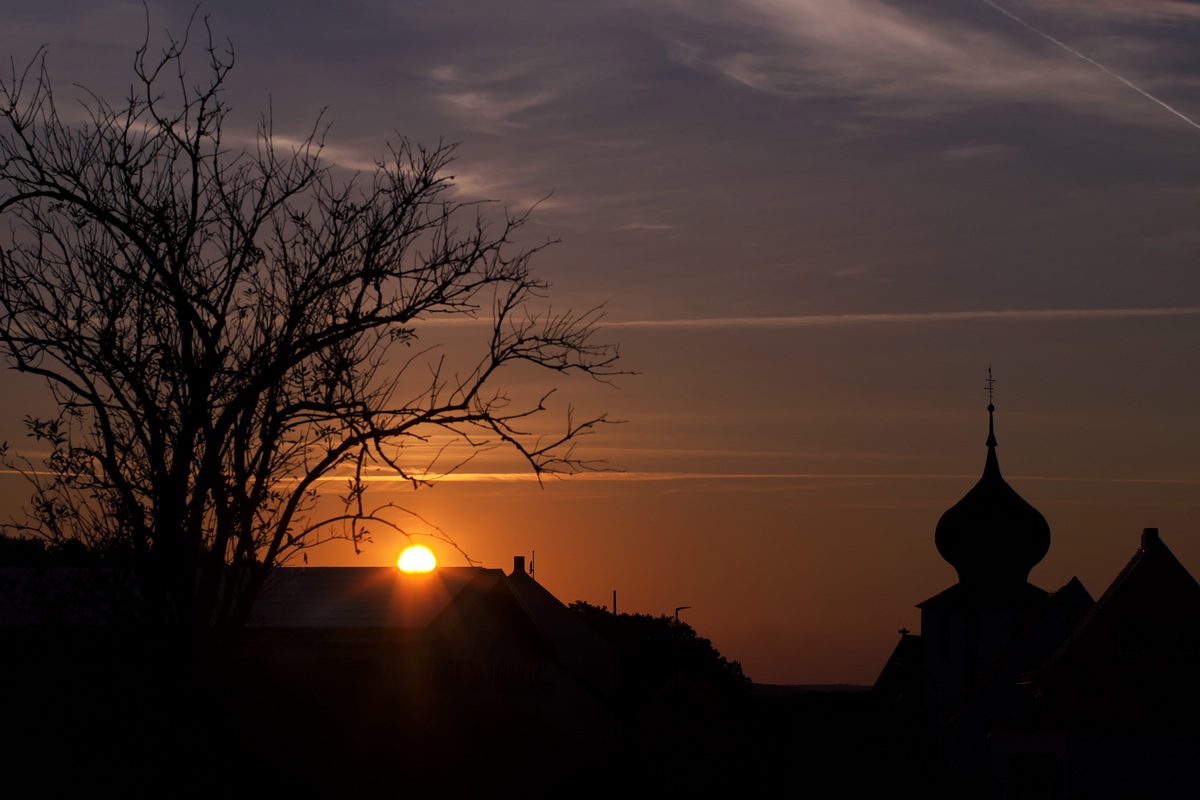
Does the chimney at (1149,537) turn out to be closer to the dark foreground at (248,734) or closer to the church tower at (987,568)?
the dark foreground at (248,734)

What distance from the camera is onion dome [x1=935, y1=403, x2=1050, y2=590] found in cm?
8450

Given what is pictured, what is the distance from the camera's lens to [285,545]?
558 inches

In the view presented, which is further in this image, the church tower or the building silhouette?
the church tower

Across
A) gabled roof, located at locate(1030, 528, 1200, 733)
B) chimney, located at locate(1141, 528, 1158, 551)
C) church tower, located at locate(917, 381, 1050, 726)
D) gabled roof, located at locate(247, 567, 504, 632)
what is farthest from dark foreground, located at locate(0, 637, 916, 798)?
church tower, located at locate(917, 381, 1050, 726)

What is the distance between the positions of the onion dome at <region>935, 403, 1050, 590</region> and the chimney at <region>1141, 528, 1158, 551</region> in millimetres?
31826

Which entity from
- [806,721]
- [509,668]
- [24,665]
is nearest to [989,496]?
[806,721]

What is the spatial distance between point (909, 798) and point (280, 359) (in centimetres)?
5683

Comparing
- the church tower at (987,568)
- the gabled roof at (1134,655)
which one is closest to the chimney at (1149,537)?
the gabled roof at (1134,655)

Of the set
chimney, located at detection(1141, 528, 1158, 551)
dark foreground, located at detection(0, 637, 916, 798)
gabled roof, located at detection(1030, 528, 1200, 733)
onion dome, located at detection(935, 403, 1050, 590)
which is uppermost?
onion dome, located at detection(935, 403, 1050, 590)

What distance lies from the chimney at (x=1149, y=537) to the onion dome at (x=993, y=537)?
3183 cm

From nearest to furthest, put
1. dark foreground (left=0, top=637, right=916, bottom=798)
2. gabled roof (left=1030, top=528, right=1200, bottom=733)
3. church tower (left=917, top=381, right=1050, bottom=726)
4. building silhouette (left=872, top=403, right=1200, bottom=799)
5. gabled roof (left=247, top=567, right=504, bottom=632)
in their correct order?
1. dark foreground (left=0, top=637, right=916, bottom=798)
2. gabled roof (left=247, top=567, right=504, bottom=632)
3. building silhouette (left=872, top=403, right=1200, bottom=799)
4. gabled roof (left=1030, top=528, right=1200, bottom=733)
5. church tower (left=917, top=381, right=1050, bottom=726)

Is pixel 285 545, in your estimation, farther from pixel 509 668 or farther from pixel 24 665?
pixel 509 668

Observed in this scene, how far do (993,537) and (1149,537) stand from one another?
108 ft

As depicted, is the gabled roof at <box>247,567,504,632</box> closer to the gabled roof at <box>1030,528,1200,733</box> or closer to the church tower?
the gabled roof at <box>1030,528,1200,733</box>
